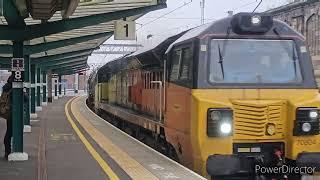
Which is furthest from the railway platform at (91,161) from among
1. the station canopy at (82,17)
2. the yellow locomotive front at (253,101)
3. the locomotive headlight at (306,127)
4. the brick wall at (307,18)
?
the brick wall at (307,18)

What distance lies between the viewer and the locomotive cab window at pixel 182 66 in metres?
8.95

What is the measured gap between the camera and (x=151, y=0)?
15602 millimetres

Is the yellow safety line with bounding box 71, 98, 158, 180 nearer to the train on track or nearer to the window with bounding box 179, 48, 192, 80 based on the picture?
the train on track

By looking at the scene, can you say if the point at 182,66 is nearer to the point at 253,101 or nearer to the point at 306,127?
the point at 253,101

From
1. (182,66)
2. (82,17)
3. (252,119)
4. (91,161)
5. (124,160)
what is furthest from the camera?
(82,17)

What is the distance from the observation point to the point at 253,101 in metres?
8.63

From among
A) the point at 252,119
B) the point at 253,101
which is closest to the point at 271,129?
the point at 252,119

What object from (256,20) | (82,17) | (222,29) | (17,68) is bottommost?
(17,68)

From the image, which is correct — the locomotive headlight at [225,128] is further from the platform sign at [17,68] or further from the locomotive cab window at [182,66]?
the platform sign at [17,68]

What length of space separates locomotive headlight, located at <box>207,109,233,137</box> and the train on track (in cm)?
2

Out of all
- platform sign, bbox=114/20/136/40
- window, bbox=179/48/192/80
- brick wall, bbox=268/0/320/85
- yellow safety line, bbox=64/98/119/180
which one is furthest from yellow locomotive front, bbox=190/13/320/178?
brick wall, bbox=268/0/320/85

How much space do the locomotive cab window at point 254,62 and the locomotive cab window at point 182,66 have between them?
1.21 feet

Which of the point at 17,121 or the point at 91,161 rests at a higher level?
the point at 17,121

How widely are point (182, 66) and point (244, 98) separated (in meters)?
1.30
